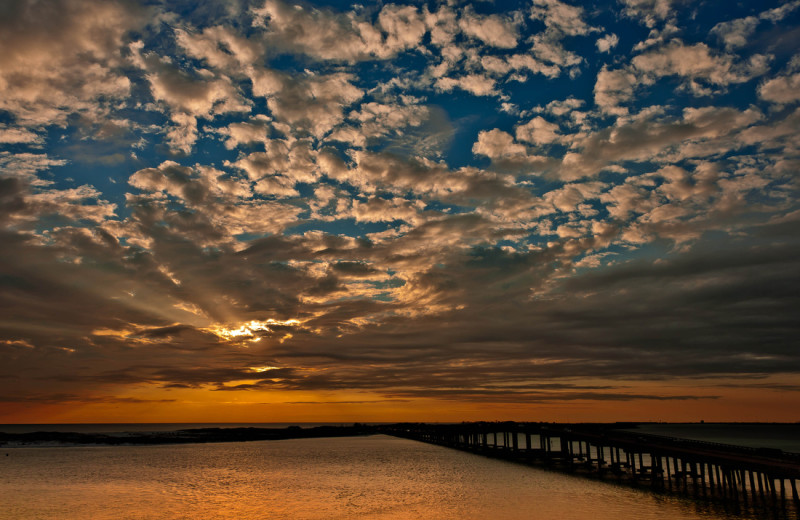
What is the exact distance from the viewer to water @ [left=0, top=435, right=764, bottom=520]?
41000 millimetres

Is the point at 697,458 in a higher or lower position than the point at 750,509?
higher

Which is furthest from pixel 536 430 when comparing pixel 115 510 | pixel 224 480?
pixel 115 510

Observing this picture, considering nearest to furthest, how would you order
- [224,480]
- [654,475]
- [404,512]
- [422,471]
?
[404,512]
[654,475]
[224,480]
[422,471]

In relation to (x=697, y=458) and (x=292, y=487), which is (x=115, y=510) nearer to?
(x=292, y=487)

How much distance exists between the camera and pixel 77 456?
98.3 meters

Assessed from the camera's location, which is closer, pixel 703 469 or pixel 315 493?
pixel 315 493

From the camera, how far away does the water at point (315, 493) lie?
4100 cm

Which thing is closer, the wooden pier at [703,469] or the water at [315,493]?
the water at [315,493]

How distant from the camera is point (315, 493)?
5162 cm

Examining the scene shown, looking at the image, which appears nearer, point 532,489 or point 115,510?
point 115,510

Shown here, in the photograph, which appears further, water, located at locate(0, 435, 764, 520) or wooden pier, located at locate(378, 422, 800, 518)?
wooden pier, located at locate(378, 422, 800, 518)

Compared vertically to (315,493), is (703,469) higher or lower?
higher

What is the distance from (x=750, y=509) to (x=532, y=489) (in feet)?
60.8

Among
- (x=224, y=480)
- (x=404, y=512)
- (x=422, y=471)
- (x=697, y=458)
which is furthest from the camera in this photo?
(x=422, y=471)
